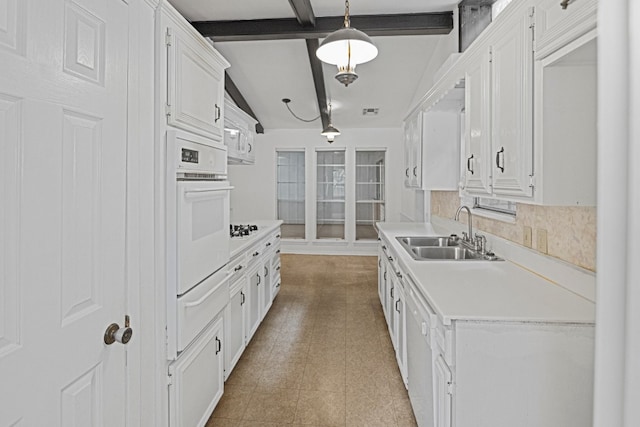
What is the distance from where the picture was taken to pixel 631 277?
36cm

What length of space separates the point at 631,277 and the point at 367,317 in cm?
391

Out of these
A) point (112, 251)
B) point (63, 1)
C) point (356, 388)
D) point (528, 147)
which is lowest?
point (356, 388)

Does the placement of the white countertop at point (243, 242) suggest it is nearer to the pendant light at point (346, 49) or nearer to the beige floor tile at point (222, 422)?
the beige floor tile at point (222, 422)

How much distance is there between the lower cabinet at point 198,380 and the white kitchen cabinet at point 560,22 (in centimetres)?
198

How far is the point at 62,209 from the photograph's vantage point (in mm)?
1073

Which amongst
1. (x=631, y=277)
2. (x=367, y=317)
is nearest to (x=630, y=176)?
(x=631, y=277)

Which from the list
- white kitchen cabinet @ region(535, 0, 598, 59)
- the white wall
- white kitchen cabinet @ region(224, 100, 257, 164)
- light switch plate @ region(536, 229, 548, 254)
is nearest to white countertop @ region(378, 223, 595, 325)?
light switch plate @ region(536, 229, 548, 254)

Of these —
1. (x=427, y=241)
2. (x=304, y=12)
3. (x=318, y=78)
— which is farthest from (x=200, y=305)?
(x=318, y=78)

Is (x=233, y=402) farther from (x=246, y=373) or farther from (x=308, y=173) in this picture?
(x=308, y=173)

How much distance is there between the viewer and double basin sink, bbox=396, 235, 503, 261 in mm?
2789

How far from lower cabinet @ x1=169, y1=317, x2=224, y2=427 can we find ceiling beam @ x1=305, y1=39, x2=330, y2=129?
375 centimetres

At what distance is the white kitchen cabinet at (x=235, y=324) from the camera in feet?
8.46

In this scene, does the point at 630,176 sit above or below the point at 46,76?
below

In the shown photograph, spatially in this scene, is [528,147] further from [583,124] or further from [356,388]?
[356,388]
